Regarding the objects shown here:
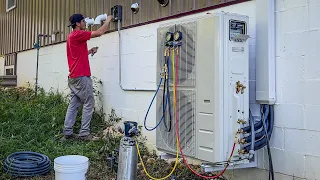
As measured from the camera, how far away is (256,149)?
320 cm

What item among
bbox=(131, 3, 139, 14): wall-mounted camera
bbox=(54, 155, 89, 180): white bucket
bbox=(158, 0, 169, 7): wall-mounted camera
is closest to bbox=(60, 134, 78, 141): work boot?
bbox=(54, 155, 89, 180): white bucket

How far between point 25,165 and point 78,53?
6.40ft

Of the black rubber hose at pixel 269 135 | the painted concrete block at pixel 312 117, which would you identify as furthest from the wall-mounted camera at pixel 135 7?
the painted concrete block at pixel 312 117

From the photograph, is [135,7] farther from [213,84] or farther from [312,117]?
[312,117]

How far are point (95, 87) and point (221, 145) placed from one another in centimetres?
366

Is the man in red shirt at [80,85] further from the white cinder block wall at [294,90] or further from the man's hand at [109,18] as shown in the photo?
the white cinder block wall at [294,90]

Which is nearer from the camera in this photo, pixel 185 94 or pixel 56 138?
pixel 185 94

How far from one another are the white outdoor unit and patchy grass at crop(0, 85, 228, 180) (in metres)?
0.83

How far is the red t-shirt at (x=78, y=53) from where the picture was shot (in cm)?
523

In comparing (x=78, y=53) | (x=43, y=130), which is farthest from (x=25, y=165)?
(x=78, y=53)

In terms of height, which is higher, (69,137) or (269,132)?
(269,132)

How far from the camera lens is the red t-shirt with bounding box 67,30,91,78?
523cm

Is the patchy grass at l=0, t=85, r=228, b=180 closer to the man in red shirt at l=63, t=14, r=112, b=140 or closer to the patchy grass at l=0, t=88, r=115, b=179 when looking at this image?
the patchy grass at l=0, t=88, r=115, b=179

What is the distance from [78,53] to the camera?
5312mm
